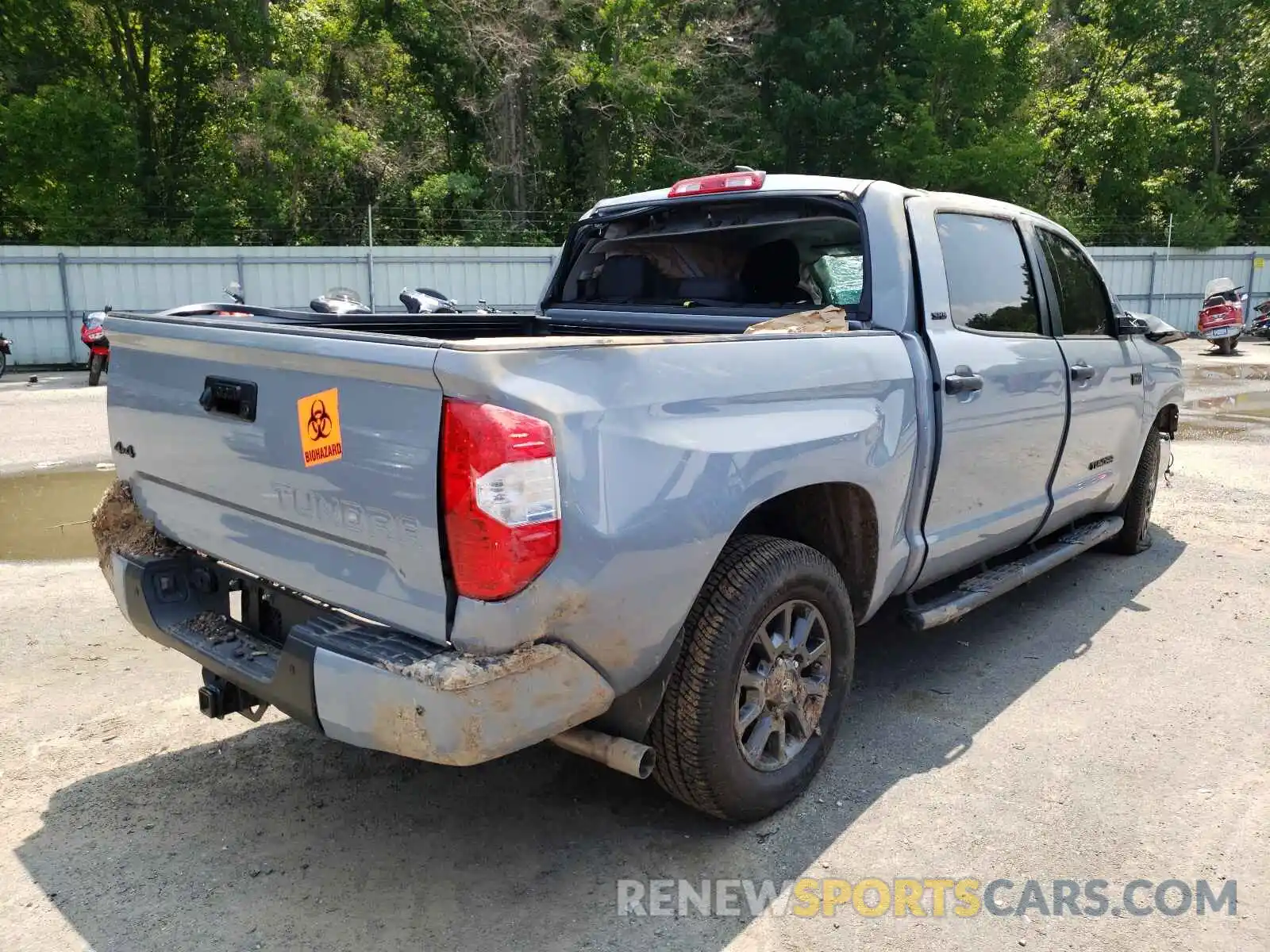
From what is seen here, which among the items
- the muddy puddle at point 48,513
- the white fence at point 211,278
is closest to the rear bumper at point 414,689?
the muddy puddle at point 48,513

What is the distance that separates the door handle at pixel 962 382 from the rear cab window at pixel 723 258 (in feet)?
1.43

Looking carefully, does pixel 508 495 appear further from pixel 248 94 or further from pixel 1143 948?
pixel 248 94

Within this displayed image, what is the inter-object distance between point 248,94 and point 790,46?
1300 centimetres

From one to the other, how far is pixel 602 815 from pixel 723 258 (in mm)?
2487

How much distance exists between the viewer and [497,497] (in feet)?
7.20

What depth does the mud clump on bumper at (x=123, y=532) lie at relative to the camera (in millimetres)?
3191

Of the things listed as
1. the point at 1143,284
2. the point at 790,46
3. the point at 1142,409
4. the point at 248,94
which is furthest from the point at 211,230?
the point at 1143,284

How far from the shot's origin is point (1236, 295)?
61.3 feet

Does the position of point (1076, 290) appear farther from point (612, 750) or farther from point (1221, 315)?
point (1221, 315)

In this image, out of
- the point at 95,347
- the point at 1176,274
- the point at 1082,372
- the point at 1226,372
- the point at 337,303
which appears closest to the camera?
the point at 1082,372

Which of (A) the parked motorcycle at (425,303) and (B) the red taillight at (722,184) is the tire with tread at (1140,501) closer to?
(B) the red taillight at (722,184)

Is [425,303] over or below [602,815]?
over

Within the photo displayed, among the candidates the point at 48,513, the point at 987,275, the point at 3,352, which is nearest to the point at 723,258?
the point at 987,275

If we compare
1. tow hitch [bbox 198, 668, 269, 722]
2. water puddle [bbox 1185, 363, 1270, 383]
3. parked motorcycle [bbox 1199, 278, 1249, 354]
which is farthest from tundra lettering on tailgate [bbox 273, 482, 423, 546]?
parked motorcycle [bbox 1199, 278, 1249, 354]
